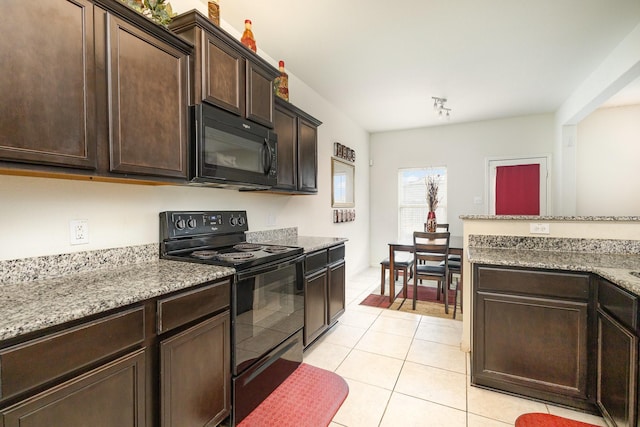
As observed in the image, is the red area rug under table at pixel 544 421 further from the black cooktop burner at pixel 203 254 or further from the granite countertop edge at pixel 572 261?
the black cooktop burner at pixel 203 254

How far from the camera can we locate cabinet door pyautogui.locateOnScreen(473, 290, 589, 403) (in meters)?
1.74

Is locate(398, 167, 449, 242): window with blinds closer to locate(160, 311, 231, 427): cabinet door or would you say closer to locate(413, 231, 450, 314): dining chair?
locate(413, 231, 450, 314): dining chair

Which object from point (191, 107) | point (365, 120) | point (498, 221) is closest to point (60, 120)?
point (191, 107)

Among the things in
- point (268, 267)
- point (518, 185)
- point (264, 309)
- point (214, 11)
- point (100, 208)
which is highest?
point (214, 11)

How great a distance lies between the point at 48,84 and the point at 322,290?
2.14 m

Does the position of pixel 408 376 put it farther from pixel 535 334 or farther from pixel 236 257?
pixel 236 257

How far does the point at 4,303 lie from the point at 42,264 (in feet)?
1.25

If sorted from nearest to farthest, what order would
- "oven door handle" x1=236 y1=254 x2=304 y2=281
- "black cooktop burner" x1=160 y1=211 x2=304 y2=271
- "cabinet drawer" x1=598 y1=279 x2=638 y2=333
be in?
1. "cabinet drawer" x1=598 y1=279 x2=638 y2=333
2. "oven door handle" x1=236 y1=254 x2=304 y2=281
3. "black cooktop burner" x1=160 y1=211 x2=304 y2=271

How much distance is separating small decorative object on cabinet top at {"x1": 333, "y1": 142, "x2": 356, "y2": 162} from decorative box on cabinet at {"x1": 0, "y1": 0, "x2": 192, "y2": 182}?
9.26 feet

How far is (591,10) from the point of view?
2219mm

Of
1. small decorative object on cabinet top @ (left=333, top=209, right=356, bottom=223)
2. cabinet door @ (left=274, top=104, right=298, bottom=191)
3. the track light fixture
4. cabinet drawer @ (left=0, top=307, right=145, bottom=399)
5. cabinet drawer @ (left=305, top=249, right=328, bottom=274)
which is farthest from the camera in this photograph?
small decorative object on cabinet top @ (left=333, top=209, right=356, bottom=223)

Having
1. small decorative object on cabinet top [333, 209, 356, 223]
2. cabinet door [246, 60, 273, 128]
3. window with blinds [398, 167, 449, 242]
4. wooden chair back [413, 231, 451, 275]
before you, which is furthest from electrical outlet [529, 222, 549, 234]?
window with blinds [398, 167, 449, 242]

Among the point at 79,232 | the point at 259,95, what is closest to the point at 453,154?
the point at 259,95

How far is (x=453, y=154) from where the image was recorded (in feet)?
16.9
